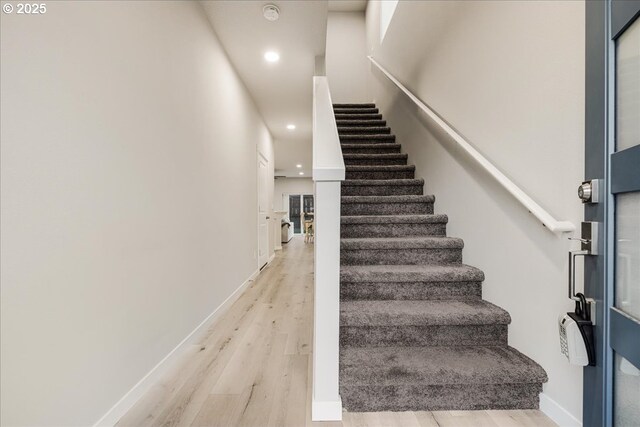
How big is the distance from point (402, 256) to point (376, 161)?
5.16 feet

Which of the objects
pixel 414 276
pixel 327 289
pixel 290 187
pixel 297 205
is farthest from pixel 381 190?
pixel 297 205

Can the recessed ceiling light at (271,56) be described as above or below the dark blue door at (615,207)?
above

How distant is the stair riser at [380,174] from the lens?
3014mm

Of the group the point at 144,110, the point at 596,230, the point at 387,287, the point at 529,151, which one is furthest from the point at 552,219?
the point at 144,110

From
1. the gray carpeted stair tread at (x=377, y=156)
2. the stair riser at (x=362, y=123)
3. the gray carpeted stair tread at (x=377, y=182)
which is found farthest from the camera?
the stair riser at (x=362, y=123)

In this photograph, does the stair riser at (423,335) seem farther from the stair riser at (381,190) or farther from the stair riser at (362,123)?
the stair riser at (362,123)

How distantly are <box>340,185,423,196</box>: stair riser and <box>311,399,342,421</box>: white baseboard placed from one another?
73.1 inches

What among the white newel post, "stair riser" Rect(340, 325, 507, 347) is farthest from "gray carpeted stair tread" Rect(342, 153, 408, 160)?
"stair riser" Rect(340, 325, 507, 347)

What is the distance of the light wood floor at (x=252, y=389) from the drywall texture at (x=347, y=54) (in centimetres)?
540

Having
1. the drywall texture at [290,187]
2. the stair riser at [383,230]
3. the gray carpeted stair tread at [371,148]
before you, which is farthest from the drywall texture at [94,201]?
the drywall texture at [290,187]

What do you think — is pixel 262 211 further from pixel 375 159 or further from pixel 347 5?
pixel 347 5

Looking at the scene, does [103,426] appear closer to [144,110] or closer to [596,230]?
[144,110]

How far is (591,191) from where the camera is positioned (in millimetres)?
1001

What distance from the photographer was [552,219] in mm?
1200
